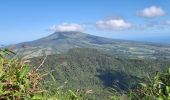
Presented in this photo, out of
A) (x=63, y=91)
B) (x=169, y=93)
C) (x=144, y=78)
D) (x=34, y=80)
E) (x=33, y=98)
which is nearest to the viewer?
(x=33, y=98)

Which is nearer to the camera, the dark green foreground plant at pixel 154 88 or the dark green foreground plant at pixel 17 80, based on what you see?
the dark green foreground plant at pixel 17 80

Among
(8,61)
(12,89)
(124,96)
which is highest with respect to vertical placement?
(8,61)

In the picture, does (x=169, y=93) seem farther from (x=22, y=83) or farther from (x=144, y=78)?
(x=22, y=83)

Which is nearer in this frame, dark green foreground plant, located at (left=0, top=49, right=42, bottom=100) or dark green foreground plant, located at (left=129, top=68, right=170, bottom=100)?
dark green foreground plant, located at (left=0, top=49, right=42, bottom=100)

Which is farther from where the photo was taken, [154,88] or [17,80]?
[154,88]

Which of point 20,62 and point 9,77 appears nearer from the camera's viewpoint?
point 9,77

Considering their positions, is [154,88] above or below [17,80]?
below

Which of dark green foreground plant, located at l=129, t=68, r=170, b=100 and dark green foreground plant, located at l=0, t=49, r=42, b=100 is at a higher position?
dark green foreground plant, located at l=0, t=49, r=42, b=100

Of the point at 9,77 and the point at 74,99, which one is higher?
Answer: the point at 9,77

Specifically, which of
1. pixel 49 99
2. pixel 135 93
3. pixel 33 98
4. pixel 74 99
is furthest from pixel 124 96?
pixel 33 98

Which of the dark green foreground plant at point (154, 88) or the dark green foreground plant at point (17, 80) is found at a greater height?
the dark green foreground plant at point (17, 80)

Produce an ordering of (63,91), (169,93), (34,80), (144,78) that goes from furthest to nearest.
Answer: (144,78), (63,91), (169,93), (34,80)
